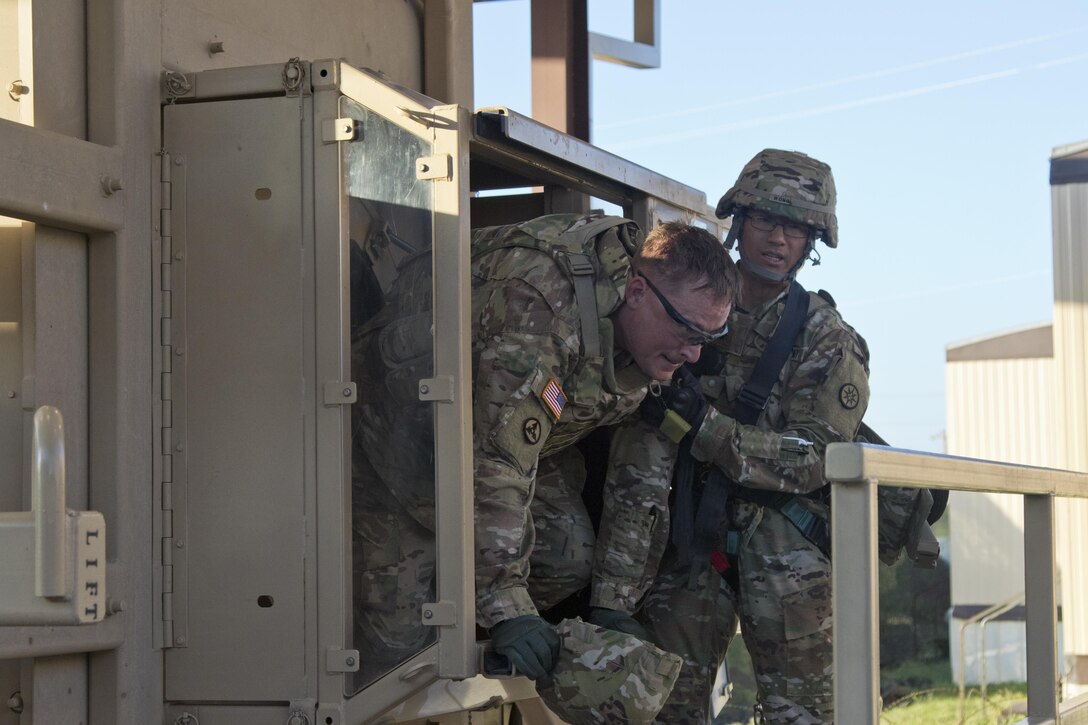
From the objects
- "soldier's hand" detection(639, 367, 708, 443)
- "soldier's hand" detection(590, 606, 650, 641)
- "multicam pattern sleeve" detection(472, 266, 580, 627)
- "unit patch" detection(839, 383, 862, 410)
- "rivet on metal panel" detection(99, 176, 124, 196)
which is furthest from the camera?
"unit patch" detection(839, 383, 862, 410)

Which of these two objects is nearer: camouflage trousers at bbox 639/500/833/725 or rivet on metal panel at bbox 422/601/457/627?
rivet on metal panel at bbox 422/601/457/627

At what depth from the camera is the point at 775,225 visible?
4242 millimetres

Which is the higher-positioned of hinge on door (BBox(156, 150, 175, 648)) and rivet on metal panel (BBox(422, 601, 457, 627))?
hinge on door (BBox(156, 150, 175, 648))

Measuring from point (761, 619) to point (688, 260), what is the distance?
3.43 ft

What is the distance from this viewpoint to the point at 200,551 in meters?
3.28

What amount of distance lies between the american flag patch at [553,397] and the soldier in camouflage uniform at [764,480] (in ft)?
1.73

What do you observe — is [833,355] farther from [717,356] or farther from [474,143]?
[474,143]

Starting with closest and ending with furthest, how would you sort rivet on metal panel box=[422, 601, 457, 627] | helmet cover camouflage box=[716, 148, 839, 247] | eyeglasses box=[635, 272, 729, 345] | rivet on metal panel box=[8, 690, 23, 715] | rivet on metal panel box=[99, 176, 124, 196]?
rivet on metal panel box=[8, 690, 23, 715]
rivet on metal panel box=[99, 176, 124, 196]
rivet on metal panel box=[422, 601, 457, 627]
eyeglasses box=[635, 272, 729, 345]
helmet cover camouflage box=[716, 148, 839, 247]

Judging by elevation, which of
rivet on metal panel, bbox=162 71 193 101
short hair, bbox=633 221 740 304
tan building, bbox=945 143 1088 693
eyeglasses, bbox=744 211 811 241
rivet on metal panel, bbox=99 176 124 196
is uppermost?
rivet on metal panel, bbox=162 71 193 101

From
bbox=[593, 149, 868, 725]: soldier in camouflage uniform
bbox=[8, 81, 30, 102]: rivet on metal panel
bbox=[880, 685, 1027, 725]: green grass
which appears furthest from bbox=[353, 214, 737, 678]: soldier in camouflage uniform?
bbox=[880, 685, 1027, 725]: green grass

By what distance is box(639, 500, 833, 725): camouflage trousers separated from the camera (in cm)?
396

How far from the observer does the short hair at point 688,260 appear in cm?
363

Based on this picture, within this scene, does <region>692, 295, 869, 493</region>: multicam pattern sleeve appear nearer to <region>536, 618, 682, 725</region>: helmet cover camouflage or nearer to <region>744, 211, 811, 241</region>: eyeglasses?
<region>744, 211, 811, 241</region>: eyeglasses

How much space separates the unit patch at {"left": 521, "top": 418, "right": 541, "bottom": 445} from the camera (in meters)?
3.41
